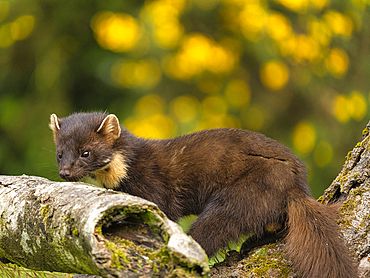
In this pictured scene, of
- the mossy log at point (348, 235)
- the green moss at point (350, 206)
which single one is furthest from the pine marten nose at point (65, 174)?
the green moss at point (350, 206)

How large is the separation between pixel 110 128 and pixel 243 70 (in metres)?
3.32

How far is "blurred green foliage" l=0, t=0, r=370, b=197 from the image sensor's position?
649cm

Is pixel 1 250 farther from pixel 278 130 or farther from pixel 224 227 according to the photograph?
pixel 278 130

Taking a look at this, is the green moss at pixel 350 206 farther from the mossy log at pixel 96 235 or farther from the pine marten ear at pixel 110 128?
the pine marten ear at pixel 110 128

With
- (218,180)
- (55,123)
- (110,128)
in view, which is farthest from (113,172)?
(218,180)

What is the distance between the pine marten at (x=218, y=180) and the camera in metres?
3.00

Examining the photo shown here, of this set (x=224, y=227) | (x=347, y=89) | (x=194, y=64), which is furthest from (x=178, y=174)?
(x=347, y=89)

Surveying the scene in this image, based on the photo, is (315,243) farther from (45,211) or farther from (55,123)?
(55,123)

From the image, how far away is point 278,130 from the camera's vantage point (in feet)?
A: 22.3

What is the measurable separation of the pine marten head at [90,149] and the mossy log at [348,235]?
4.57ft

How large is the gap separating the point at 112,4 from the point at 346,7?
368cm

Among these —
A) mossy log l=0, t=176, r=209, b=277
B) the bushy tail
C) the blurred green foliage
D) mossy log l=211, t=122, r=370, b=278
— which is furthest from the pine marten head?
the blurred green foliage

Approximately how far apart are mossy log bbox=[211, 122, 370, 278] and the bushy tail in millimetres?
79

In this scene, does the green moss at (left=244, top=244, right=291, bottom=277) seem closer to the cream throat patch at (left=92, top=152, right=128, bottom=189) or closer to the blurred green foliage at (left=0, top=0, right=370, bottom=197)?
the cream throat patch at (left=92, top=152, right=128, bottom=189)
